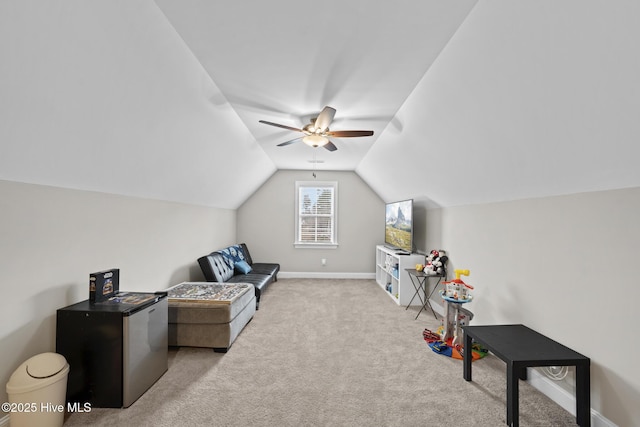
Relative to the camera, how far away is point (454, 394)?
7.21 ft

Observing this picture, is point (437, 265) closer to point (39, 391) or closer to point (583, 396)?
point (583, 396)

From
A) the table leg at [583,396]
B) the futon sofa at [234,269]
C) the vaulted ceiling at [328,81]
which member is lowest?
the table leg at [583,396]

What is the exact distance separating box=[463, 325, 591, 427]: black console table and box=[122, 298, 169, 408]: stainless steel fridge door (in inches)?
99.2

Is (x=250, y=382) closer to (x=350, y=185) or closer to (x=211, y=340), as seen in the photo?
(x=211, y=340)

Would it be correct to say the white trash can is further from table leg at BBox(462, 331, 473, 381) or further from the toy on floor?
the toy on floor

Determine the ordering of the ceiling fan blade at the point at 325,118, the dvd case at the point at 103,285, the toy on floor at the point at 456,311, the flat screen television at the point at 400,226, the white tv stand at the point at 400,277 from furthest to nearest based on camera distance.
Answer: the flat screen television at the point at 400,226 < the white tv stand at the point at 400,277 < the toy on floor at the point at 456,311 < the ceiling fan blade at the point at 325,118 < the dvd case at the point at 103,285

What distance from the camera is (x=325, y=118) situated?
2.74m

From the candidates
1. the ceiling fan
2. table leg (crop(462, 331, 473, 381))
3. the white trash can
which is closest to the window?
the ceiling fan

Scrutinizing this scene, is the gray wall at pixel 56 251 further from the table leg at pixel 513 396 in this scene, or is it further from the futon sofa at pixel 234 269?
the table leg at pixel 513 396

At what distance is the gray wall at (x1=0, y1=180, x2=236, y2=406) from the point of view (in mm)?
1725

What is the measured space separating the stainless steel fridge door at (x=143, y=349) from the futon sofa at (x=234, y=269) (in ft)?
5.34

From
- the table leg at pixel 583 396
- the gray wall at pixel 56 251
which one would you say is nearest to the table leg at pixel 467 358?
the table leg at pixel 583 396

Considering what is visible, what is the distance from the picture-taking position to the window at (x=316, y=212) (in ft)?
21.0

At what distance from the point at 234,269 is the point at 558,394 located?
4297 mm
